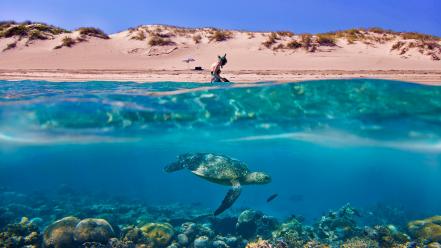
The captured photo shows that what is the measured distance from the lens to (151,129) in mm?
20094

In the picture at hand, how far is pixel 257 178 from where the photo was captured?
12445mm

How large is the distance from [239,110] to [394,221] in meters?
8.85

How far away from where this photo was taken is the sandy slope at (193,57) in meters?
15.9

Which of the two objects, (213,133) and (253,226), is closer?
(253,226)

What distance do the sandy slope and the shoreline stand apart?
41 millimetres

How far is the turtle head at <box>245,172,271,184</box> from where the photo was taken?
1240cm

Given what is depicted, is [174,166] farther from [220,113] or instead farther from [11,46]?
[11,46]

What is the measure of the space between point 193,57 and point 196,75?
410 centimetres

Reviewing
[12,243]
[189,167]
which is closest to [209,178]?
[189,167]

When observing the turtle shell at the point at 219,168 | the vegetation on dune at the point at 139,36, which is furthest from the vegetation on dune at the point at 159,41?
the turtle shell at the point at 219,168

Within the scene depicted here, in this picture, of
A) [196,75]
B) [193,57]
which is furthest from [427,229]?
[193,57]

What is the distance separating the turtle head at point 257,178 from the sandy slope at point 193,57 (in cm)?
383

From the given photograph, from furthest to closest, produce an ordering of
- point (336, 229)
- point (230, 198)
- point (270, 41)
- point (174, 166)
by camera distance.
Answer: point (270, 41) → point (174, 166) → point (336, 229) → point (230, 198)

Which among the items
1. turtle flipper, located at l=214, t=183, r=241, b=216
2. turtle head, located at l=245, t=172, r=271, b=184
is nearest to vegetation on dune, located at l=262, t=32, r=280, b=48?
turtle head, located at l=245, t=172, r=271, b=184
